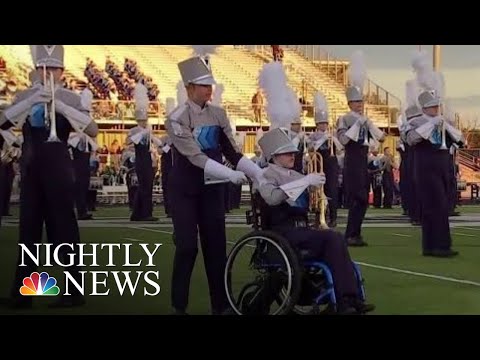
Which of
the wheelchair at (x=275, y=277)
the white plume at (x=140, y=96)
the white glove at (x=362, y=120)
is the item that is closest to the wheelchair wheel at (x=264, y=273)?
the wheelchair at (x=275, y=277)

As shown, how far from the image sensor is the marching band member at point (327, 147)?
897 centimetres

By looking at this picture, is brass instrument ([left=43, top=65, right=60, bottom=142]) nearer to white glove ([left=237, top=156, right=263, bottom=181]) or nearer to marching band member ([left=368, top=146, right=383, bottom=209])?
white glove ([left=237, top=156, right=263, bottom=181])

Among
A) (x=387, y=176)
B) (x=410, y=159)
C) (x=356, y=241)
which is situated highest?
(x=410, y=159)

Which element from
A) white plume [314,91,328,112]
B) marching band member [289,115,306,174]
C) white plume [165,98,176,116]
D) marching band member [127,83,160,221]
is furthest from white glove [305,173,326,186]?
marching band member [127,83,160,221]

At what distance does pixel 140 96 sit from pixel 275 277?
11.0 feet

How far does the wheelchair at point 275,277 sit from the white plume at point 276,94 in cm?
115

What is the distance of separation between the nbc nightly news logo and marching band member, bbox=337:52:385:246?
3187 mm

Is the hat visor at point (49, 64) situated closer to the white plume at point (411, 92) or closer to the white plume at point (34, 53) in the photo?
the white plume at point (34, 53)

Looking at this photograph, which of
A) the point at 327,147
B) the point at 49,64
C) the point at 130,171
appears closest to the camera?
the point at 49,64

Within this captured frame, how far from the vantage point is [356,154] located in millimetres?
9414

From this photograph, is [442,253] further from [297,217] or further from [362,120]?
[297,217]

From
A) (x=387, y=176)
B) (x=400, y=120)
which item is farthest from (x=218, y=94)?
(x=387, y=176)

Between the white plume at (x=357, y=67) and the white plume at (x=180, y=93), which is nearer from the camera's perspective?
the white plume at (x=357, y=67)

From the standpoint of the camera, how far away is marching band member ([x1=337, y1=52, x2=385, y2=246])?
9133 mm
